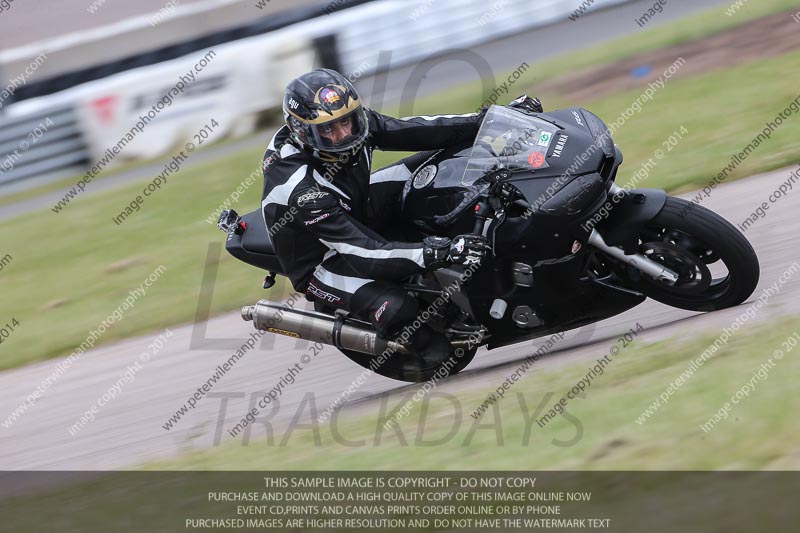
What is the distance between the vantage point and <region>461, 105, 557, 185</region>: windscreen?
5191 millimetres

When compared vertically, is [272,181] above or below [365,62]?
above

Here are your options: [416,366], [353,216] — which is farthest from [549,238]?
[416,366]

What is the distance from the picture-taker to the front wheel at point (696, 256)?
5059mm

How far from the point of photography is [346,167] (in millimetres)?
5625

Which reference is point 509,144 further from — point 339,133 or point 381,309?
point 381,309

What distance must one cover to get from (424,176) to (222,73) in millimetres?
8136

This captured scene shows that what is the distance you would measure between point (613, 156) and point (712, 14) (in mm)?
8683

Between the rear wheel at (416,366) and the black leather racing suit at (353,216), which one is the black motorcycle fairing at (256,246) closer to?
the black leather racing suit at (353,216)

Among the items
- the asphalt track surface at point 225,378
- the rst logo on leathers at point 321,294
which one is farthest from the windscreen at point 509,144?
the asphalt track surface at point 225,378

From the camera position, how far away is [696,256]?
518 centimetres

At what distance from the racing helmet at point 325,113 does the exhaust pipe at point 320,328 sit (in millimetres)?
1138

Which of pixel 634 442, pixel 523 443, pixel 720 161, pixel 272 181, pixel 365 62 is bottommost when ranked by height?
pixel 365 62
